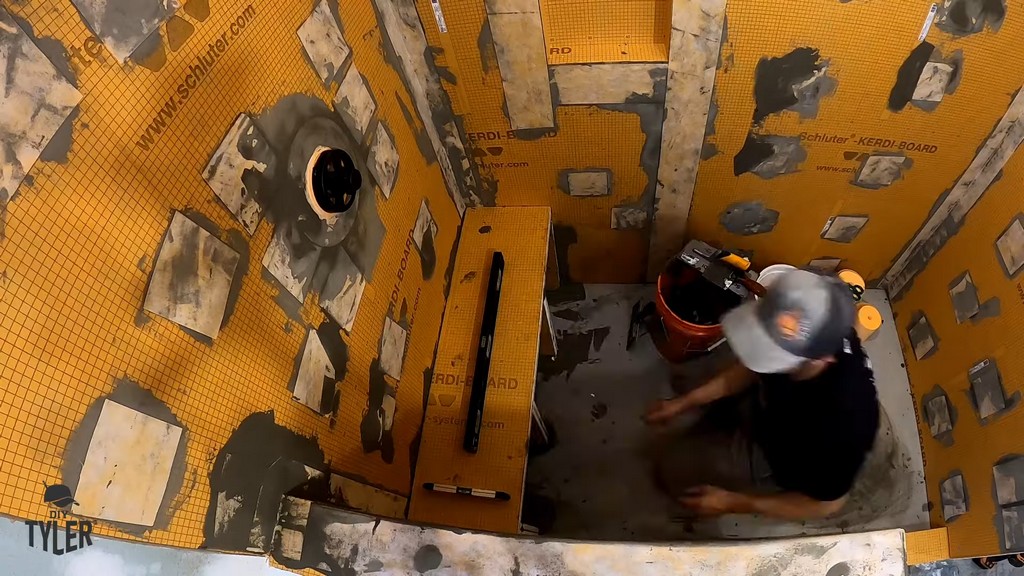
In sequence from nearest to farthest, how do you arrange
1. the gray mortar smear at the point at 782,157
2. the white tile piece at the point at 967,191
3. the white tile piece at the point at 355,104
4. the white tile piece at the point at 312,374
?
the white tile piece at the point at 312,374
the white tile piece at the point at 355,104
the white tile piece at the point at 967,191
the gray mortar smear at the point at 782,157

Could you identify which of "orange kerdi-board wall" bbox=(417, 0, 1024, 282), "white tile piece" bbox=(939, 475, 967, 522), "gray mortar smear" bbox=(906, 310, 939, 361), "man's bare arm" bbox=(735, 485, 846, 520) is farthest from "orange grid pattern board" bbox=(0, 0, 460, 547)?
"gray mortar smear" bbox=(906, 310, 939, 361)

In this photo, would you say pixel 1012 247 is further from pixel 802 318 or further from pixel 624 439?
pixel 624 439

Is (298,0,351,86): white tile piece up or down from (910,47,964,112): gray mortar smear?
down

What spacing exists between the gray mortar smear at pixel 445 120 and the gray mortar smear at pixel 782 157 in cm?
81

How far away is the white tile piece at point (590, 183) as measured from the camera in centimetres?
183

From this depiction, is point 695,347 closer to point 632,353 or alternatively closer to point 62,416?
point 632,353

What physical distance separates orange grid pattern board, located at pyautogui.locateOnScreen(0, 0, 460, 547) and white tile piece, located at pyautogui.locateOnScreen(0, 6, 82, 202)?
0.7 inches

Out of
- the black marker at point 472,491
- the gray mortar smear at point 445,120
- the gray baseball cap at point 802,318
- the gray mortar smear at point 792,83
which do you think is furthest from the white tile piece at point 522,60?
the black marker at point 472,491

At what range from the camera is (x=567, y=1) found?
138 cm

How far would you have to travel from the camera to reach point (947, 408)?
6.19 feet

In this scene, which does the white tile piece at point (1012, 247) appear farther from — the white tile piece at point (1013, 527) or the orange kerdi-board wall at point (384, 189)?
the white tile piece at point (1013, 527)

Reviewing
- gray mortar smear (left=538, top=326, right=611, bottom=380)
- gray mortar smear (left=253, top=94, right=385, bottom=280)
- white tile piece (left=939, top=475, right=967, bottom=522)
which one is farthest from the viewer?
gray mortar smear (left=538, top=326, right=611, bottom=380)

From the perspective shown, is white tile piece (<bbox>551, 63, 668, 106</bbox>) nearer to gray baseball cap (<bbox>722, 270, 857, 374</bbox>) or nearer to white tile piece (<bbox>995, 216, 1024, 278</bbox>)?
gray baseball cap (<bbox>722, 270, 857, 374</bbox>)

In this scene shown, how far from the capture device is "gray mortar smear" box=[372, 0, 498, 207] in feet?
4.55
